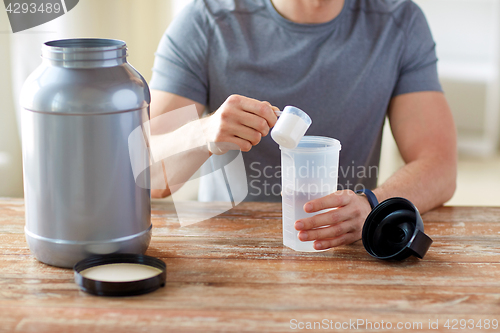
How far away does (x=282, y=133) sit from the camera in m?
0.75

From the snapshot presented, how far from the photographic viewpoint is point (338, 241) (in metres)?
0.86

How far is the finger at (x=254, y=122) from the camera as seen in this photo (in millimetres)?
850

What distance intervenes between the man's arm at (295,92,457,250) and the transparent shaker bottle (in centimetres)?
2

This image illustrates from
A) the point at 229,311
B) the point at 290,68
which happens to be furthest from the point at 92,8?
the point at 229,311

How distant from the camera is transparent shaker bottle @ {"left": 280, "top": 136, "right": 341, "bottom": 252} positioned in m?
0.82

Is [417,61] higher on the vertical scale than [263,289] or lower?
higher

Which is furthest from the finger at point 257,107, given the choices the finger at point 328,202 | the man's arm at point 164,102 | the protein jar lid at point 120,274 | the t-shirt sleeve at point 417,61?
the t-shirt sleeve at point 417,61

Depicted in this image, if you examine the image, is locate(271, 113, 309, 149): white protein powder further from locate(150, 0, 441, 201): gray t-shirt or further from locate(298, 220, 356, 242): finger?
locate(150, 0, 441, 201): gray t-shirt

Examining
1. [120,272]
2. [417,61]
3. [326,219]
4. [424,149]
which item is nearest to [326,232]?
[326,219]

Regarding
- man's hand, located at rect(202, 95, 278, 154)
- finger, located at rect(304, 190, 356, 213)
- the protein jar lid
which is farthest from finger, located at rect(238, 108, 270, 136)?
the protein jar lid

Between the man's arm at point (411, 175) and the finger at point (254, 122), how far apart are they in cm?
15

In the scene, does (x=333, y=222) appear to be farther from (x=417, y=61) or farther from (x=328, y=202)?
(x=417, y=61)

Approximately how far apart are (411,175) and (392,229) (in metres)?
0.41

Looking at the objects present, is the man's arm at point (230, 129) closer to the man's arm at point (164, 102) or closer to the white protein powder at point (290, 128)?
the white protein powder at point (290, 128)
